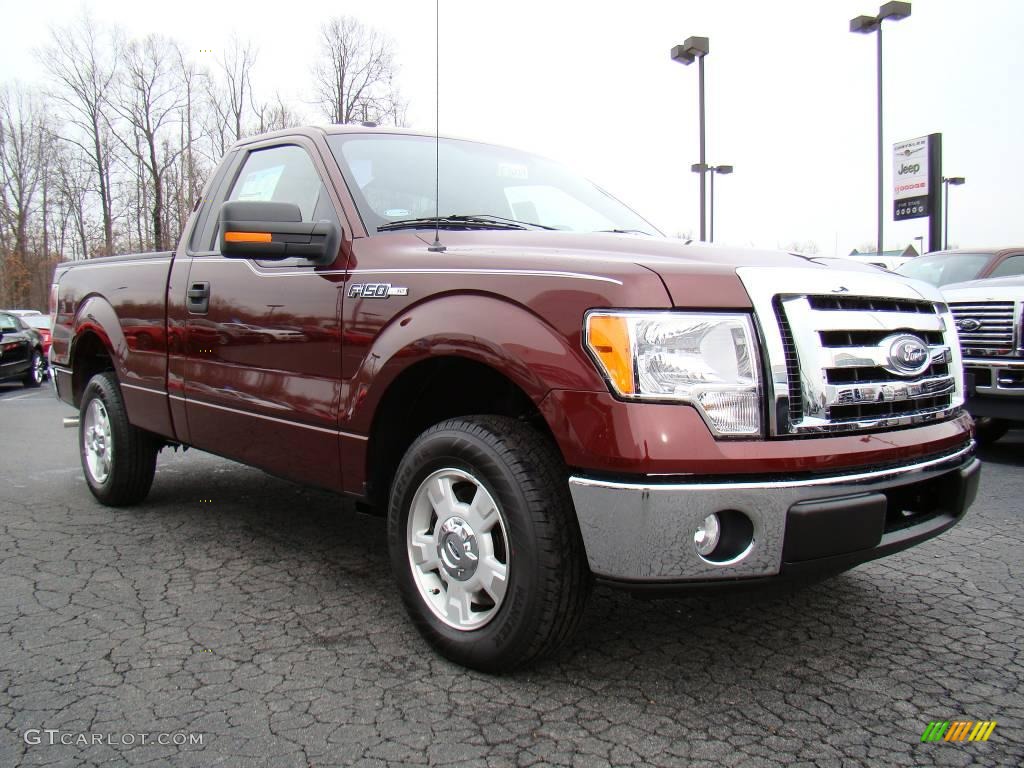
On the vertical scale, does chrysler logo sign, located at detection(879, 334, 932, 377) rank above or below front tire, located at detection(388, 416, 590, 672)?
above

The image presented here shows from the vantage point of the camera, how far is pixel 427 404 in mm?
3197

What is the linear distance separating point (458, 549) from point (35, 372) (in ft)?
51.3

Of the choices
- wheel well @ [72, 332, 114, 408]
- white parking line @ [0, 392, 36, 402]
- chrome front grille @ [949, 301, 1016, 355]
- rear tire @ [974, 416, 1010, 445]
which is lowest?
white parking line @ [0, 392, 36, 402]

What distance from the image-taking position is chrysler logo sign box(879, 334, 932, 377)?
8.44 feet

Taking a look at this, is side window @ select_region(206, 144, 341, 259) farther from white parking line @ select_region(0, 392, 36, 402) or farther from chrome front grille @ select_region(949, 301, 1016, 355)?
white parking line @ select_region(0, 392, 36, 402)

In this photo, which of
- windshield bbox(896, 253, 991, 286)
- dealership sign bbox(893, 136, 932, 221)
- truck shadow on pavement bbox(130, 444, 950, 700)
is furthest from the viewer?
dealership sign bbox(893, 136, 932, 221)

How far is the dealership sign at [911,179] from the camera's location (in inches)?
749

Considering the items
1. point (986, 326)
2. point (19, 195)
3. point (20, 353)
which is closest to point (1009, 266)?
point (986, 326)

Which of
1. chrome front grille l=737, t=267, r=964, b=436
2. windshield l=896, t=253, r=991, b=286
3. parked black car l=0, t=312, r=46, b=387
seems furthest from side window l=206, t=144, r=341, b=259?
parked black car l=0, t=312, r=46, b=387

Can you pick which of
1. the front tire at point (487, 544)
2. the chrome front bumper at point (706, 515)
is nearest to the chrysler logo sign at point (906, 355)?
the chrome front bumper at point (706, 515)

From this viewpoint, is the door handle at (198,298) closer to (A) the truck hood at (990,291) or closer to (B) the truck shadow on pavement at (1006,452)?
(A) the truck hood at (990,291)

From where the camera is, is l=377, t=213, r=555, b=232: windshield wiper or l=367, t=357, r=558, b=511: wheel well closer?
l=367, t=357, r=558, b=511: wheel well

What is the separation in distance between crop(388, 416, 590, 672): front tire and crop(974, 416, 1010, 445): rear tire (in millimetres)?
5835

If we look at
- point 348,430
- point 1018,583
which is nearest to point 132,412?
point 348,430
